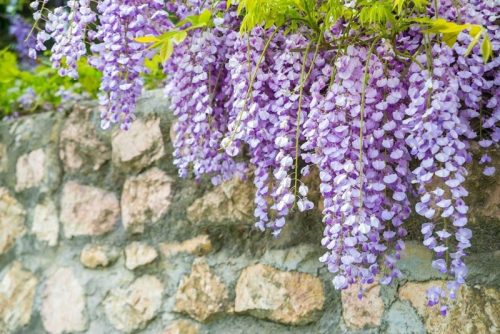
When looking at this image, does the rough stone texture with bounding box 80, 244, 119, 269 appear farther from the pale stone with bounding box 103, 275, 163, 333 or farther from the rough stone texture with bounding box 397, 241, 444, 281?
the rough stone texture with bounding box 397, 241, 444, 281

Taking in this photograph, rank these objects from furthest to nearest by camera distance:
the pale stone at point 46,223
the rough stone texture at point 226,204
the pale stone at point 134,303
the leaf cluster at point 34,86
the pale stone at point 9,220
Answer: the leaf cluster at point 34,86, the pale stone at point 9,220, the pale stone at point 46,223, the pale stone at point 134,303, the rough stone texture at point 226,204

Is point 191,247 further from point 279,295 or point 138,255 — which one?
point 279,295

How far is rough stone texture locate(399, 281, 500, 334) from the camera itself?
4.23 feet

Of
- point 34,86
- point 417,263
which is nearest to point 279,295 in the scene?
point 417,263

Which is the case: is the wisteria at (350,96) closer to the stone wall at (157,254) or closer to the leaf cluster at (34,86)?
the stone wall at (157,254)

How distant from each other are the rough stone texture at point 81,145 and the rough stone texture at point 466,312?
103 centimetres

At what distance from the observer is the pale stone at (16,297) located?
6.92ft

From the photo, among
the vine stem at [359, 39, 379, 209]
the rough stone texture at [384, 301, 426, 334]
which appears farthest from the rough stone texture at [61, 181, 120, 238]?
the vine stem at [359, 39, 379, 209]

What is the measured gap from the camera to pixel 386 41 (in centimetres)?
121

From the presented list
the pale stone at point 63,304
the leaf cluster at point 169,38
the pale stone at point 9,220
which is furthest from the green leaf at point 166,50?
the pale stone at point 9,220

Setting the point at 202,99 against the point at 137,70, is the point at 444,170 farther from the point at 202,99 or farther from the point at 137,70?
the point at 137,70

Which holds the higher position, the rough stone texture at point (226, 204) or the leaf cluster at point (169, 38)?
the leaf cluster at point (169, 38)

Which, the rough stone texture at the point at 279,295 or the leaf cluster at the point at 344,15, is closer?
the leaf cluster at the point at 344,15

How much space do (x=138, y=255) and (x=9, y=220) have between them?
609 millimetres
